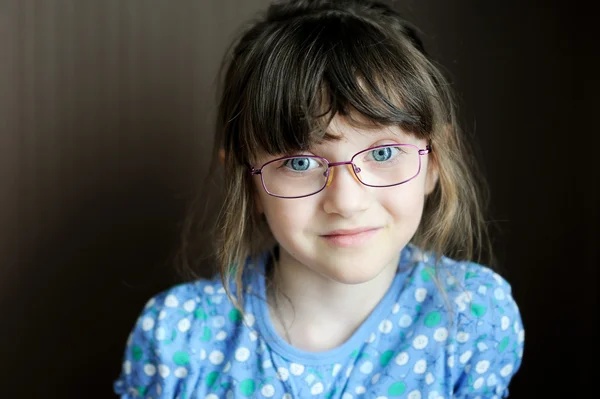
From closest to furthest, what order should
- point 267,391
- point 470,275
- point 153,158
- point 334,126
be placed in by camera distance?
point 334,126
point 267,391
point 470,275
point 153,158

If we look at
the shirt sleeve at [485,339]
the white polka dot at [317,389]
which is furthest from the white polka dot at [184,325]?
the shirt sleeve at [485,339]

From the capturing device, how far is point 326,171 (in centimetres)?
103

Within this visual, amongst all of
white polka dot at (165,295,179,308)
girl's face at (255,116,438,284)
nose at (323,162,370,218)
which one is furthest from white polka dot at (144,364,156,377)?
nose at (323,162,370,218)

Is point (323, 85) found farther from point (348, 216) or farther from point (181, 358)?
point (181, 358)

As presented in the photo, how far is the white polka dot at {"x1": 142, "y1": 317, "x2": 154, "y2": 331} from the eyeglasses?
315 mm

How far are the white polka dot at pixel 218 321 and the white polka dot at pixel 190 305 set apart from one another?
0.04m

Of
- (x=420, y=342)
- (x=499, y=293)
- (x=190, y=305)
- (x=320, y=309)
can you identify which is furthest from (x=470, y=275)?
(x=190, y=305)

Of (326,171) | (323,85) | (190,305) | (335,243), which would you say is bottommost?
(190,305)

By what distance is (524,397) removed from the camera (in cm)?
151

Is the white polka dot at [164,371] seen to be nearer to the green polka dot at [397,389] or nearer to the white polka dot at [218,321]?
the white polka dot at [218,321]

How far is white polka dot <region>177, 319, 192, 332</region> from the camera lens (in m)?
1.20

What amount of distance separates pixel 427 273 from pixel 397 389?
0.68 ft

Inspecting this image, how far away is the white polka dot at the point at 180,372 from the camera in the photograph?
1.18 metres

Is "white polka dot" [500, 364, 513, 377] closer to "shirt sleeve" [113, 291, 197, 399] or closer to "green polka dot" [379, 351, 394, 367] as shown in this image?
"green polka dot" [379, 351, 394, 367]
